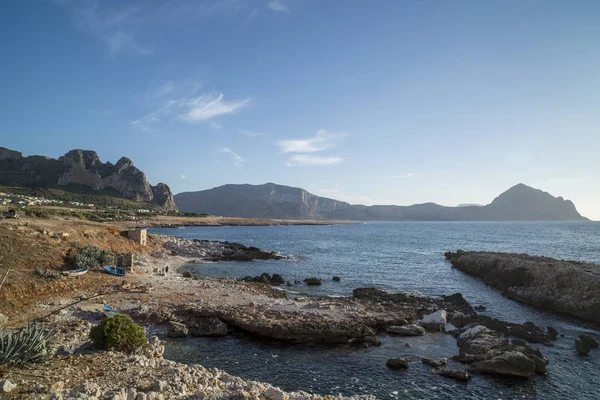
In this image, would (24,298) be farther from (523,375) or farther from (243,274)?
(523,375)

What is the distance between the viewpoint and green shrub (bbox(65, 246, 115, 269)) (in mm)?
28087

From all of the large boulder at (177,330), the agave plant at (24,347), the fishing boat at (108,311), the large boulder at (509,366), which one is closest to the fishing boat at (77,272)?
the fishing boat at (108,311)

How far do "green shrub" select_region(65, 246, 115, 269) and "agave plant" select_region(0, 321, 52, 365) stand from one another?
61.0 ft

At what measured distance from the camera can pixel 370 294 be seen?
102 ft

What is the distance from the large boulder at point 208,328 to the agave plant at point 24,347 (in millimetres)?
8448

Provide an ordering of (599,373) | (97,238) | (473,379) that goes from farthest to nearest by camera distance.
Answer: (97,238) < (599,373) < (473,379)

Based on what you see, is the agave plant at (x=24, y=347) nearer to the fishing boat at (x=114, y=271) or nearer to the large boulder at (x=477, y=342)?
the large boulder at (x=477, y=342)

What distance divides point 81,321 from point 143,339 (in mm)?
5351

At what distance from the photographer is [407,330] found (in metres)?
20.8

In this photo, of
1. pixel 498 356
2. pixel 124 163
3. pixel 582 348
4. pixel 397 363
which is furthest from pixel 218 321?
pixel 124 163

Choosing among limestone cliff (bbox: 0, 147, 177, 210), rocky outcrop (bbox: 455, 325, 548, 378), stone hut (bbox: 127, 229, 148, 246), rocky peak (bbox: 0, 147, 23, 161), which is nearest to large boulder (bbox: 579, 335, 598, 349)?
rocky outcrop (bbox: 455, 325, 548, 378)

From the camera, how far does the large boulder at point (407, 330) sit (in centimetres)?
2072

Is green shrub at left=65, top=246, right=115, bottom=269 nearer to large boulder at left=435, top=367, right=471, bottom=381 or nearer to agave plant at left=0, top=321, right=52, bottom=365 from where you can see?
agave plant at left=0, top=321, right=52, bottom=365

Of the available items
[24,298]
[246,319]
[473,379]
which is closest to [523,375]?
[473,379]
